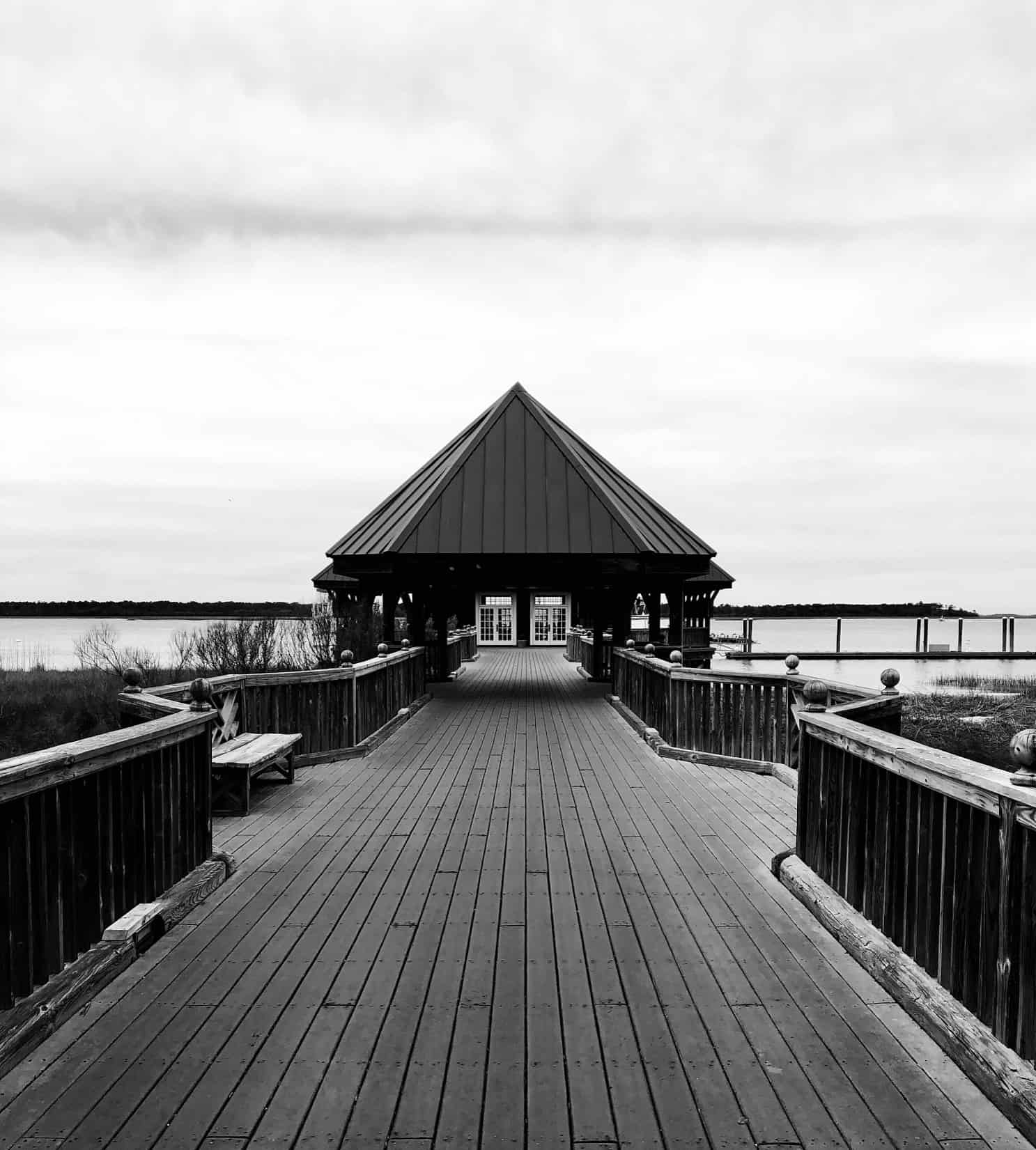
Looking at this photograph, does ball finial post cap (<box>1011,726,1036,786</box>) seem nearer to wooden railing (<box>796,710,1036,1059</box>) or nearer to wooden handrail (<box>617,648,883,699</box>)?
wooden railing (<box>796,710,1036,1059</box>)

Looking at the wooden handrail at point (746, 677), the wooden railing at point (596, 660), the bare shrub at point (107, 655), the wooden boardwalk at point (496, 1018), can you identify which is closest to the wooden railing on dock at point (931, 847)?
the wooden boardwalk at point (496, 1018)

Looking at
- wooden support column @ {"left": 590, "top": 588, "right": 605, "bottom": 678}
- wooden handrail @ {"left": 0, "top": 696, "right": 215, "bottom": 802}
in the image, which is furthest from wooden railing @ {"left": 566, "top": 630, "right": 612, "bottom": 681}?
wooden handrail @ {"left": 0, "top": 696, "right": 215, "bottom": 802}

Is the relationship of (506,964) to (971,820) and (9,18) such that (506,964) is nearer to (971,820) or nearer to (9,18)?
(971,820)

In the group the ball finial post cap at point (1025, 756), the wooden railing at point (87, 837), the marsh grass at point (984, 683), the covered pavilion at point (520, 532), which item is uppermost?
the covered pavilion at point (520, 532)

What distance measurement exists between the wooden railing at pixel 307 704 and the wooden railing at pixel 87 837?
6.24 ft

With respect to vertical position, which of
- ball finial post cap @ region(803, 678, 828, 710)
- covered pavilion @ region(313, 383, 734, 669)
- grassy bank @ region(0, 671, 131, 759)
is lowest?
grassy bank @ region(0, 671, 131, 759)

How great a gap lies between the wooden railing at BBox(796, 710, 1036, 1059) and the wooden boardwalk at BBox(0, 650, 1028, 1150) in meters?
0.28

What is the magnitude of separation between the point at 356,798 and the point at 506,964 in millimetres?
3520

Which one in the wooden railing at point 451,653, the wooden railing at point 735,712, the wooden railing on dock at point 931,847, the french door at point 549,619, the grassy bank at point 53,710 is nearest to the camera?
the wooden railing on dock at point 931,847

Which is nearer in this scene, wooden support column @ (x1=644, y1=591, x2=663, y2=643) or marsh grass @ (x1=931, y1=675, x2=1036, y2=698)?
wooden support column @ (x1=644, y1=591, x2=663, y2=643)

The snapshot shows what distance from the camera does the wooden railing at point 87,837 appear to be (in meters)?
2.87

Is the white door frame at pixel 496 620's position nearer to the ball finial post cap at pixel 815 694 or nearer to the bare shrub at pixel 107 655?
the bare shrub at pixel 107 655

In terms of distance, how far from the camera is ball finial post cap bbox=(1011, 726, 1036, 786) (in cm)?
248

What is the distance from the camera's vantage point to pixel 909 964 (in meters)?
3.24
